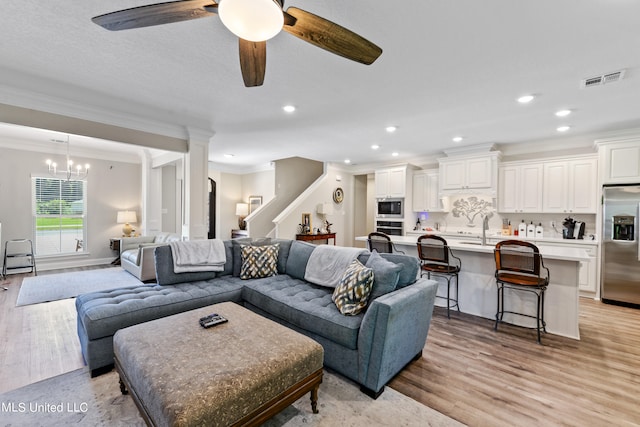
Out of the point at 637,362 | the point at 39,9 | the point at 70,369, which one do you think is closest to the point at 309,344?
the point at 70,369

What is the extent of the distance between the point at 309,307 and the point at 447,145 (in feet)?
14.1

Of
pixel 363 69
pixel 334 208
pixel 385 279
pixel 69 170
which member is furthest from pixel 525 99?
pixel 69 170

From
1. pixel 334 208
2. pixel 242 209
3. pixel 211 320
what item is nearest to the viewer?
pixel 211 320

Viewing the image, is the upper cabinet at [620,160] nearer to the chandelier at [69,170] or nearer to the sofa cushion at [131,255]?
the sofa cushion at [131,255]

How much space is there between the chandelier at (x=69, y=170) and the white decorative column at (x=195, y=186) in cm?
324

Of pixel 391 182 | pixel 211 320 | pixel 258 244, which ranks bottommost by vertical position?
pixel 211 320

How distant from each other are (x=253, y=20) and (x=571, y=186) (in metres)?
5.58

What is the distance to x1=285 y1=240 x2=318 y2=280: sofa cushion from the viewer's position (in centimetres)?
329

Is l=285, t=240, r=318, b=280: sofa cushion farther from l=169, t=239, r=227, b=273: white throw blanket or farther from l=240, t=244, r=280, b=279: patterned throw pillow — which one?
l=169, t=239, r=227, b=273: white throw blanket

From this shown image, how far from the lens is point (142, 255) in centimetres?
450

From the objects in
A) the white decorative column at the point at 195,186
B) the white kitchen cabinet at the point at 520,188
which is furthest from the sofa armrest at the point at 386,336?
the white kitchen cabinet at the point at 520,188

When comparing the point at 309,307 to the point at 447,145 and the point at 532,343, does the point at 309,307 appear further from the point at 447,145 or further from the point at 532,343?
the point at 447,145

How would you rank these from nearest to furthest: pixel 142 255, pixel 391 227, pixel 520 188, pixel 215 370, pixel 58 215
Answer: pixel 215 370
pixel 142 255
pixel 520 188
pixel 58 215
pixel 391 227

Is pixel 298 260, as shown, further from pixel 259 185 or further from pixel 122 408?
pixel 259 185
